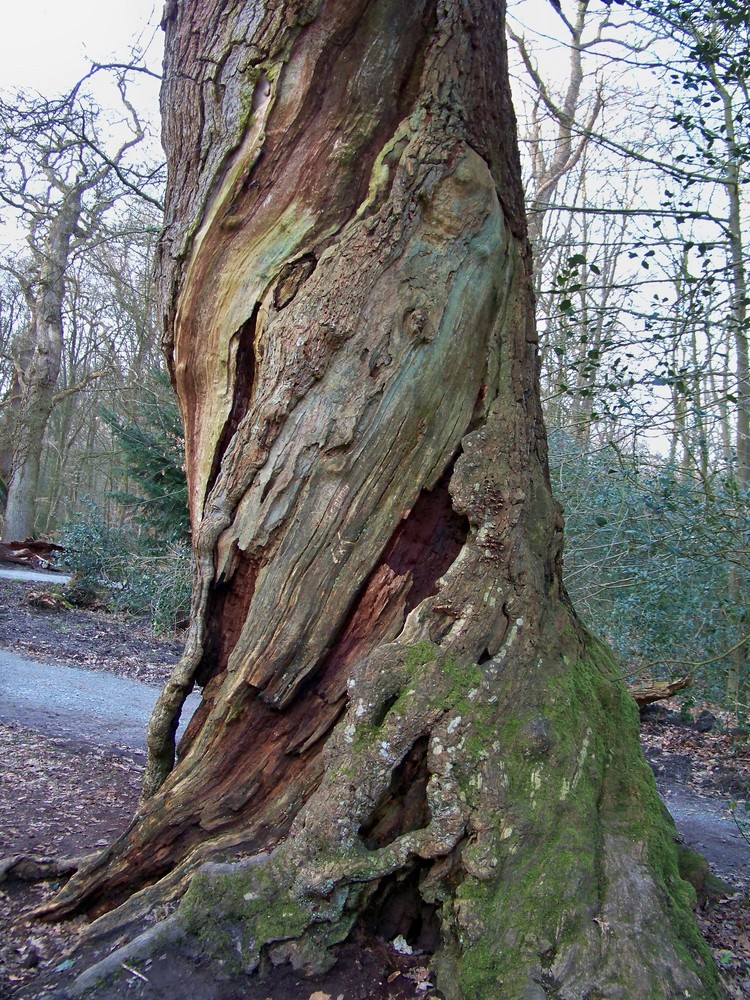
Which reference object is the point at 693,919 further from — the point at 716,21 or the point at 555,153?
the point at 555,153

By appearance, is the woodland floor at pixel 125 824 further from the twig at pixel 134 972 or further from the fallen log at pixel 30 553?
the fallen log at pixel 30 553

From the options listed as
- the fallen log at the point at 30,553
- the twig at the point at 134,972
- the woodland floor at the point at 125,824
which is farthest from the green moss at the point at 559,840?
the fallen log at the point at 30,553

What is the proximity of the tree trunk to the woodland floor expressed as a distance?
12.8 meters

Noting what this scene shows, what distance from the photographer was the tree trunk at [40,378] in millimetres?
21375

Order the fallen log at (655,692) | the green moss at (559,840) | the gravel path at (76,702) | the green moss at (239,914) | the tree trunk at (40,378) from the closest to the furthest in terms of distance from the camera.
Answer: the green moss at (559,840)
the green moss at (239,914)
the gravel path at (76,702)
the fallen log at (655,692)
the tree trunk at (40,378)

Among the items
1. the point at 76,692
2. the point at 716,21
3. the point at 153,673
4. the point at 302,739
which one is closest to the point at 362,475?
the point at 302,739

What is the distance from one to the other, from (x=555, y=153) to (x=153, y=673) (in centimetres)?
995

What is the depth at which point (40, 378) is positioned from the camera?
21.3 metres

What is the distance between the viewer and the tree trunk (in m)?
21.4

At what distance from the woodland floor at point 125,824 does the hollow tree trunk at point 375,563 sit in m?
0.13

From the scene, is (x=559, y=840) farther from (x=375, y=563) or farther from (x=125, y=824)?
(x=125, y=824)

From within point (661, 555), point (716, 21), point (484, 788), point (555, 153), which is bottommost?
point (484, 788)

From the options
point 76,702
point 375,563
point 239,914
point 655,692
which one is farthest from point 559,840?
point 76,702

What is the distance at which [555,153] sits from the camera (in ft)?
41.0
